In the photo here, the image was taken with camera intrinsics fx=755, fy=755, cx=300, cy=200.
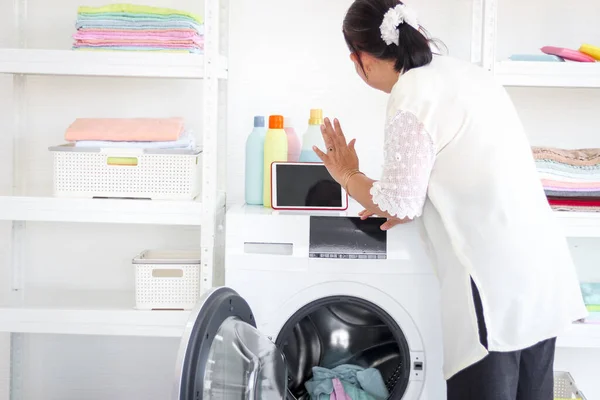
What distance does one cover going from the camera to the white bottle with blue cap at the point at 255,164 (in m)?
2.55

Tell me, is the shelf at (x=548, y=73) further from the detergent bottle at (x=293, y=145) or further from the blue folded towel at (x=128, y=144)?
the blue folded towel at (x=128, y=144)

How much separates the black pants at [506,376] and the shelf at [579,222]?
686 mm

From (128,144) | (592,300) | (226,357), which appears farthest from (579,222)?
(128,144)

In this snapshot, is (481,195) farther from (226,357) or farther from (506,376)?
(226,357)

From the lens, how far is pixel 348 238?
2.24m

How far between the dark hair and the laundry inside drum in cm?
85

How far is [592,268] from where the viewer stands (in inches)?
113

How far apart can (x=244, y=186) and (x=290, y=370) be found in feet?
2.56

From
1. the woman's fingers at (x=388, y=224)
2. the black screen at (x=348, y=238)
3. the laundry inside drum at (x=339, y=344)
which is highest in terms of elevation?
the woman's fingers at (x=388, y=224)

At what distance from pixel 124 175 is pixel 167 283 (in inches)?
14.9

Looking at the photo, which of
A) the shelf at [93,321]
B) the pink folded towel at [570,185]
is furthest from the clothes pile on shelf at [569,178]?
the shelf at [93,321]

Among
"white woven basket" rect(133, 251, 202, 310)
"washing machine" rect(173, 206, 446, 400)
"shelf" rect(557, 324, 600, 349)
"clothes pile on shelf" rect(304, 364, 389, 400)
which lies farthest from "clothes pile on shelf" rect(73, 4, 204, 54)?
"shelf" rect(557, 324, 600, 349)

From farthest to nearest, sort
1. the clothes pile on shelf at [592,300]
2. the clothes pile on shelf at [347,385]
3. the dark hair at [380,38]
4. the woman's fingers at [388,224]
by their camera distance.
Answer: the clothes pile on shelf at [592,300] < the clothes pile on shelf at [347,385] < the woman's fingers at [388,224] < the dark hair at [380,38]

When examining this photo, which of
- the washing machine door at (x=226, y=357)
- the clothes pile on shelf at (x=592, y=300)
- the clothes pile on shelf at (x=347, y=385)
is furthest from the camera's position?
the clothes pile on shelf at (x=592, y=300)
